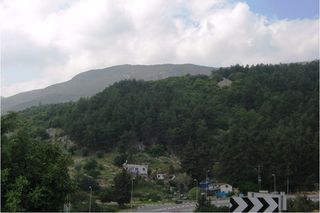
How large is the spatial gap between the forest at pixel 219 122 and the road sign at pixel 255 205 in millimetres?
54187

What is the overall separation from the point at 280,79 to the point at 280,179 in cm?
5725

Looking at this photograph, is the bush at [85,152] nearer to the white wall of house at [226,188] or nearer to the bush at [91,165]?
the bush at [91,165]

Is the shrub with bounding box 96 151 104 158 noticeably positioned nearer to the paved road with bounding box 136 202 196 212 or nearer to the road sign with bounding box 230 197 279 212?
the paved road with bounding box 136 202 196 212

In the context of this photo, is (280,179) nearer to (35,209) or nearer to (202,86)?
(35,209)

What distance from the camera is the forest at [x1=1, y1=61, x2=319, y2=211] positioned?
6444 cm

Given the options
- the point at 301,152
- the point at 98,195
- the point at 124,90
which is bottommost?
the point at 98,195

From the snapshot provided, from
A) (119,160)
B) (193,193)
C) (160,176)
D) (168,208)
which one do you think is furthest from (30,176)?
(119,160)

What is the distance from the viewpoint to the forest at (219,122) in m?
64.4

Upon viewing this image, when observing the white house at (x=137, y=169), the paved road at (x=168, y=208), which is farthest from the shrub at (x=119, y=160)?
the paved road at (x=168, y=208)

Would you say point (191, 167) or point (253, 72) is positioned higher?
point (253, 72)

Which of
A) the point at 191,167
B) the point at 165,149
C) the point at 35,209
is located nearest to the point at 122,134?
the point at 165,149

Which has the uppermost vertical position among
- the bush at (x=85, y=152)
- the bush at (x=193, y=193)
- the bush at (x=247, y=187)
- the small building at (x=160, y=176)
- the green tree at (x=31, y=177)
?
the green tree at (x=31, y=177)

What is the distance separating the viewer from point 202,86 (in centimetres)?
13050

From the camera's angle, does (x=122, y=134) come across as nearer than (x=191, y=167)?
No
